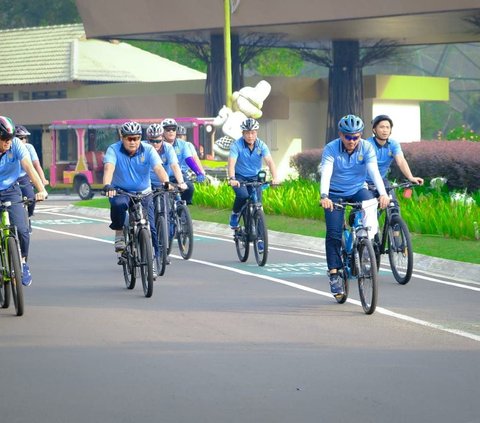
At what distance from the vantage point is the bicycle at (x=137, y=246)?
48.4 feet

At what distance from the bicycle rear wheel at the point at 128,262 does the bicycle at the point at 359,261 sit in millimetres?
2434

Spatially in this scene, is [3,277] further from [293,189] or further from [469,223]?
[293,189]

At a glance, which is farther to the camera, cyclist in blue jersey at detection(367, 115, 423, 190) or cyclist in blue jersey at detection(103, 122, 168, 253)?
cyclist in blue jersey at detection(367, 115, 423, 190)

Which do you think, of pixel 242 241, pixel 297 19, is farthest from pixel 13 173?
pixel 297 19

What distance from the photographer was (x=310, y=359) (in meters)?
10.6

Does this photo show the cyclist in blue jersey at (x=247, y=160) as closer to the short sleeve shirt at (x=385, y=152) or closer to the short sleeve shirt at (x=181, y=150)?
the short sleeve shirt at (x=181, y=150)

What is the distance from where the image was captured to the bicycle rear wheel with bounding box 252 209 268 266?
1842 centimetres

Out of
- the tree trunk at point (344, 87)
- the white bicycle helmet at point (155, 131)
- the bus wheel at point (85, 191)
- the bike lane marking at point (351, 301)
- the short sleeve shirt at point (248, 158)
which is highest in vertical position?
the tree trunk at point (344, 87)

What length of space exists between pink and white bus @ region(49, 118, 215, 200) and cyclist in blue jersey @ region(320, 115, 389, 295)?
31001 millimetres

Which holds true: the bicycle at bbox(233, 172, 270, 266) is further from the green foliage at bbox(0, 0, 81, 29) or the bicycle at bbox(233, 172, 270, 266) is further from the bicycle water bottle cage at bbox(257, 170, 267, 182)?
the green foliage at bbox(0, 0, 81, 29)

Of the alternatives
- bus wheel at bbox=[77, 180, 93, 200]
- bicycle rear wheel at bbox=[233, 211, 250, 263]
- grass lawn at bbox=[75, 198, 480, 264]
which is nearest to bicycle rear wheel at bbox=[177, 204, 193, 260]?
Result: bicycle rear wheel at bbox=[233, 211, 250, 263]

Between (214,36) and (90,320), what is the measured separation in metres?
38.4

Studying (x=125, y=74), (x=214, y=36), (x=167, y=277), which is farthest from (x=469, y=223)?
(x=125, y=74)

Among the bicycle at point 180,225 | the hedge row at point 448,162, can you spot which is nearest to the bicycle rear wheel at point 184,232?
the bicycle at point 180,225
